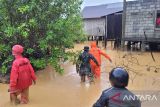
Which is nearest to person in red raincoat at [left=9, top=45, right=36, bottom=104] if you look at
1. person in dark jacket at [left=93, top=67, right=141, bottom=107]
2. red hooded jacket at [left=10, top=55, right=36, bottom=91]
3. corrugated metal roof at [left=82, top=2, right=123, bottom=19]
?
red hooded jacket at [left=10, top=55, right=36, bottom=91]

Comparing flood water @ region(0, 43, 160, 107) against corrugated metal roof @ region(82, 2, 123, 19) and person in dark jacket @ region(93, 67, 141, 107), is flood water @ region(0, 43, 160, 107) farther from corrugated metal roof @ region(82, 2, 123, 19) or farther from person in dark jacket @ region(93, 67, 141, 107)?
corrugated metal roof @ region(82, 2, 123, 19)

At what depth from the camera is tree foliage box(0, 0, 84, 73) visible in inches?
455

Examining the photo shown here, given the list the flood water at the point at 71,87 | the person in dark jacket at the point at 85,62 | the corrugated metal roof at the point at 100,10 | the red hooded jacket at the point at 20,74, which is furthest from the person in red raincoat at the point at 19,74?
the corrugated metal roof at the point at 100,10

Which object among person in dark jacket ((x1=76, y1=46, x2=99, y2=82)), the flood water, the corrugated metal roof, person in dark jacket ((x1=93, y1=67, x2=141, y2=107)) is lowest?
the flood water

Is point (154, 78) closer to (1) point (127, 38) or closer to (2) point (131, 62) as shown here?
(2) point (131, 62)

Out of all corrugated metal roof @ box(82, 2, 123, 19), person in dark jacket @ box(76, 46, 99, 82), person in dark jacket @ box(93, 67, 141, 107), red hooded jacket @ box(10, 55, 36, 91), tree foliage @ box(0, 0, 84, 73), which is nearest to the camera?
person in dark jacket @ box(93, 67, 141, 107)

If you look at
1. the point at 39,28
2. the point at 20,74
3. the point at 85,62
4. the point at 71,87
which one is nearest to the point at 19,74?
the point at 20,74

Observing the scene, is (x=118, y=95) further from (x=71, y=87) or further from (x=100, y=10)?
(x=100, y=10)

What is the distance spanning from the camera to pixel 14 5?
39.1 ft

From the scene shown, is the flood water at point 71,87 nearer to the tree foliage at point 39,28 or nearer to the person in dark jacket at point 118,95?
the tree foliage at point 39,28

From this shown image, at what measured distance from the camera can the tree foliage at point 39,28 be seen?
1155cm

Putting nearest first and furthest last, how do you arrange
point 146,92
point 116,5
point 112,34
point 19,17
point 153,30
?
point 146,92
point 19,17
point 153,30
point 112,34
point 116,5

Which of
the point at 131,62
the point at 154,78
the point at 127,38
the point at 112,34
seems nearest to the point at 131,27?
the point at 127,38

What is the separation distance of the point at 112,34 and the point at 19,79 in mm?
18891
